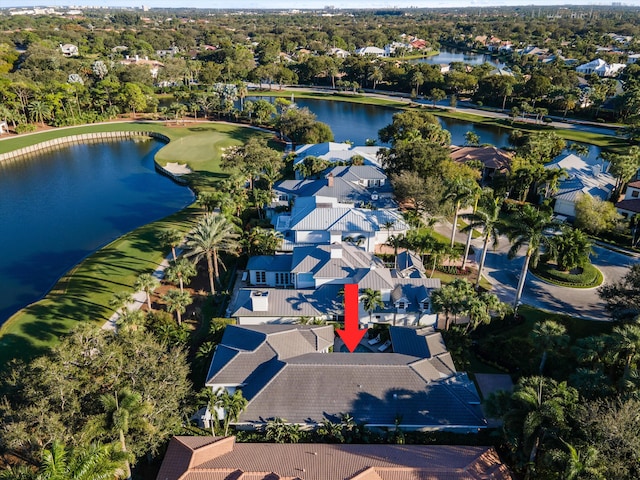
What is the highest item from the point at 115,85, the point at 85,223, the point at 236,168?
the point at 115,85

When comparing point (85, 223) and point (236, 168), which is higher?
point (236, 168)

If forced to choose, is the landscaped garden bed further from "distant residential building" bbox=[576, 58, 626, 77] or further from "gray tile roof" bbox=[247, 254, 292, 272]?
"distant residential building" bbox=[576, 58, 626, 77]

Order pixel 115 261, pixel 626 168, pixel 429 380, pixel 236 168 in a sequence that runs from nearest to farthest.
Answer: pixel 429 380 < pixel 115 261 < pixel 626 168 < pixel 236 168

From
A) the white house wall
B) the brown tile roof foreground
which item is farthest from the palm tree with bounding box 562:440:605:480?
the white house wall

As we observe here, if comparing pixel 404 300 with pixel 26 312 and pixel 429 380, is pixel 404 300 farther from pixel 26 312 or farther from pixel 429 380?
pixel 26 312

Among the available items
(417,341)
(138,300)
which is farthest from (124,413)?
(138,300)

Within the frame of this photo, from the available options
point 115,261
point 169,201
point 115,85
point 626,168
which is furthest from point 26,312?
point 115,85
